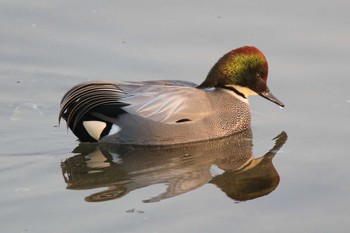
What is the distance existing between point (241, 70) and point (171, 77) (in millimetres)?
951

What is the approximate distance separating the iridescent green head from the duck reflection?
0.47 metres

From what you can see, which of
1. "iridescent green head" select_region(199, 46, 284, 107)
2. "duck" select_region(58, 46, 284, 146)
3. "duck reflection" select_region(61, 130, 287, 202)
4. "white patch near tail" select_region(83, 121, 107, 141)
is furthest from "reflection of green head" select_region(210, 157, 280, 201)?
"white patch near tail" select_region(83, 121, 107, 141)

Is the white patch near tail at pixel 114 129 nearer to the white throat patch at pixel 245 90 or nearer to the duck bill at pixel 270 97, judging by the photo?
the white throat patch at pixel 245 90

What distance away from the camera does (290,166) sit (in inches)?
341

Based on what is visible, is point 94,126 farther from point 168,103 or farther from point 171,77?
point 171,77

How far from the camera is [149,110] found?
30.2 ft

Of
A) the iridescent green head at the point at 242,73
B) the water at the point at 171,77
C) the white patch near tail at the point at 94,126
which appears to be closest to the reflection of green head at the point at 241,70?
the iridescent green head at the point at 242,73

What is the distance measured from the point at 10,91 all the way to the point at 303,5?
3.68m

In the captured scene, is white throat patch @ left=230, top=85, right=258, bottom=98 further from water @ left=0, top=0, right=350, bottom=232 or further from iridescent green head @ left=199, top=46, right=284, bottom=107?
water @ left=0, top=0, right=350, bottom=232

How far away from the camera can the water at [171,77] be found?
759 cm

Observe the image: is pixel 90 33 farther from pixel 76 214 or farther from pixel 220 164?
pixel 76 214

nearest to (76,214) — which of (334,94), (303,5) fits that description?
(334,94)

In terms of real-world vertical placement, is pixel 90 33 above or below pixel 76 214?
above

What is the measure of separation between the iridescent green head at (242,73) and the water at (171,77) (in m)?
0.34
